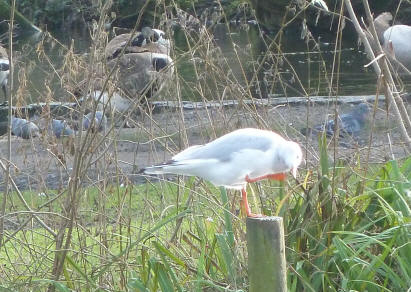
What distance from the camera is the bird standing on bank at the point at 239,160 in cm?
305

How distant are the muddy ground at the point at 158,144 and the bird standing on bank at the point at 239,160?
511 millimetres

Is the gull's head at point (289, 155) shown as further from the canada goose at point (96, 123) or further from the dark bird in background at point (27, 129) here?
the dark bird in background at point (27, 129)

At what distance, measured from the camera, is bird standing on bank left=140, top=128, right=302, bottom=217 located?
3.05 metres

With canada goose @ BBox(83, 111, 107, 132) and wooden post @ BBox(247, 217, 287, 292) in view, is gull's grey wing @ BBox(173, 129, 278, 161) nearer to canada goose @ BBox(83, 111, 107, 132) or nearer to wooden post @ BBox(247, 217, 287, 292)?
wooden post @ BBox(247, 217, 287, 292)

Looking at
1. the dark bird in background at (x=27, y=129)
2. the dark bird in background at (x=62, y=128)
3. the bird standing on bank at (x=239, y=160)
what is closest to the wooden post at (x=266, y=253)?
the bird standing on bank at (x=239, y=160)

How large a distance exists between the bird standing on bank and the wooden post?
0.13m

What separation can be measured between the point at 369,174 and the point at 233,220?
939 millimetres

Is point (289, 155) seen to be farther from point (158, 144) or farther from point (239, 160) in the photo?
point (158, 144)

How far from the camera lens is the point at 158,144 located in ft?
25.9

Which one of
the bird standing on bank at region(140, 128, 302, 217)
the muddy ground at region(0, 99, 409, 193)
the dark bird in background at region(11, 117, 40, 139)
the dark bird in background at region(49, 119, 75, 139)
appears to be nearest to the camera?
the bird standing on bank at region(140, 128, 302, 217)

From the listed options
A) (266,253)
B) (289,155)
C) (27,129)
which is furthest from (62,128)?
(266,253)

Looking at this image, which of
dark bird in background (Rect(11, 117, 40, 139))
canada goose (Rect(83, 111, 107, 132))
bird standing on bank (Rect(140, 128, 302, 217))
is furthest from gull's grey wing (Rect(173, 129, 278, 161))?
dark bird in background (Rect(11, 117, 40, 139))

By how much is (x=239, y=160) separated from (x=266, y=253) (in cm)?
35

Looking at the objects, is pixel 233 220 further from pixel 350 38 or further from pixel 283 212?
pixel 350 38
